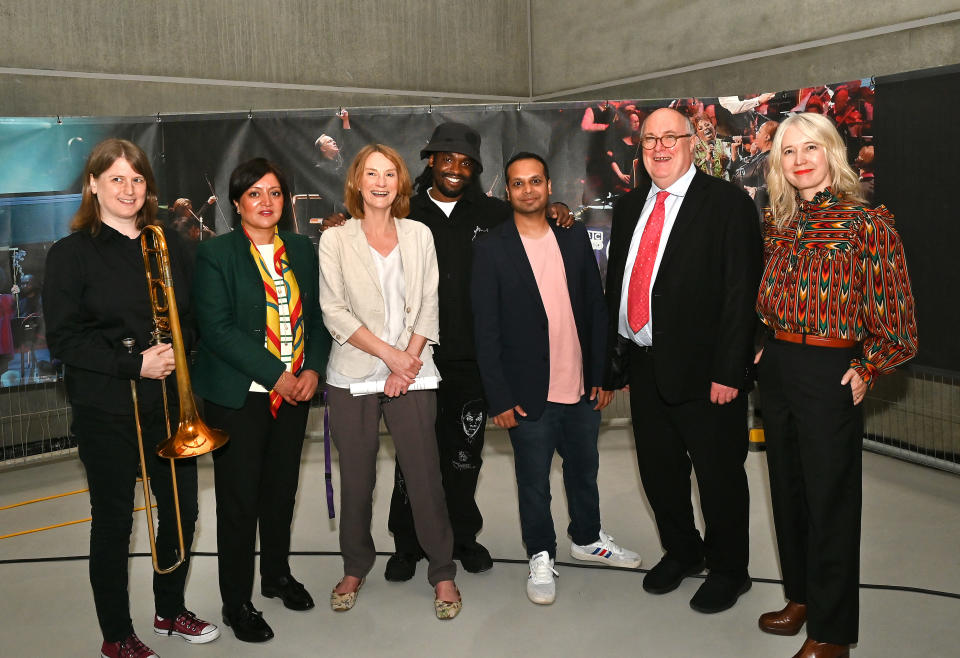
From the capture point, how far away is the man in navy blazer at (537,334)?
3.52 meters

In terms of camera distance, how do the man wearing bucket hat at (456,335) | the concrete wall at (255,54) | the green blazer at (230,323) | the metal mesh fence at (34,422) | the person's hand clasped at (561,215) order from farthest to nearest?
the concrete wall at (255,54), the metal mesh fence at (34,422), the man wearing bucket hat at (456,335), the person's hand clasped at (561,215), the green blazer at (230,323)

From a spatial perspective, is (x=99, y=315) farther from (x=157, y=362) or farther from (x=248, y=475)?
(x=248, y=475)

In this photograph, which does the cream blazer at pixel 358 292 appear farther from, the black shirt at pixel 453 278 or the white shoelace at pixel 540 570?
the white shoelace at pixel 540 570

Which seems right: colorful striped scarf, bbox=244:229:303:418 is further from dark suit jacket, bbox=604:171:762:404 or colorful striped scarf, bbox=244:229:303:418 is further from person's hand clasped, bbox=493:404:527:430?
dark suit jacket, bbox=604:171:762:404

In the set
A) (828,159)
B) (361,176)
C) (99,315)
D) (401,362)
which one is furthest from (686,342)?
(99,315)

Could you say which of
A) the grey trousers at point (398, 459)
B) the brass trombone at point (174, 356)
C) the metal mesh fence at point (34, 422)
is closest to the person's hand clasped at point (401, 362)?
the grey trousers at point (398, 459)

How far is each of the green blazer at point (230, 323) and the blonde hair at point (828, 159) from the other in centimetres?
193

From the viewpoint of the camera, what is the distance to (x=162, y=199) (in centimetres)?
577

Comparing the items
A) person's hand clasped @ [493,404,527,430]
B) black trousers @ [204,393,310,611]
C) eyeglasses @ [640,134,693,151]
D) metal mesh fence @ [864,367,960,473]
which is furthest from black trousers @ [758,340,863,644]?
metal mesh fence @ [864,367,960,473]

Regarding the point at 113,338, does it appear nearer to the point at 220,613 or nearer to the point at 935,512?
the point at 220,613

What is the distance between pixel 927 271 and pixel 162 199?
4874 mm

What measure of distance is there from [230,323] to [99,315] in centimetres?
46

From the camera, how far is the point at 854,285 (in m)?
2.78

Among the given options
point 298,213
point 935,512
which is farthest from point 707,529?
point 298,213
